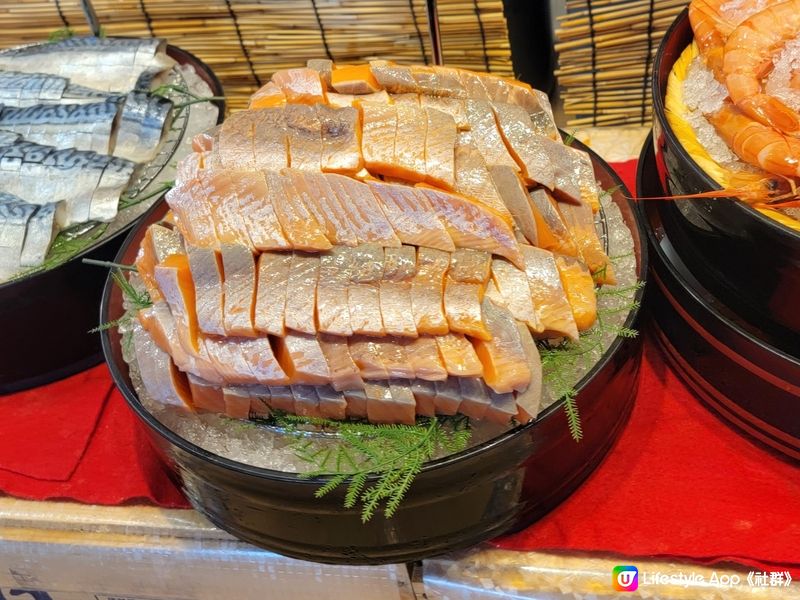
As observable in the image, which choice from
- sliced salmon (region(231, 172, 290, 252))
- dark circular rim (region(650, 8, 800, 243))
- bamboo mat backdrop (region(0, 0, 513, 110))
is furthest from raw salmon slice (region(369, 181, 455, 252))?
bamboo mat backdrop (region(0, 0, 513, 110))

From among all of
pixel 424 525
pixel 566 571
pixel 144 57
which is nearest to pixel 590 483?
pixel 566 571

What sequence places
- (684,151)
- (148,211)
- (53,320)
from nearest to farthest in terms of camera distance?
(684,151) < (148,211) < (53,320)

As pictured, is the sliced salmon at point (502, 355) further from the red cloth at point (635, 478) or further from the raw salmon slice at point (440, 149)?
the red cloth at point (635, 478)

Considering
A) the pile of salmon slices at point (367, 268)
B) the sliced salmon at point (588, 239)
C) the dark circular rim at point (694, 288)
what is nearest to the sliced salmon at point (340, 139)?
the pile of salmon slices at point (367, 268)

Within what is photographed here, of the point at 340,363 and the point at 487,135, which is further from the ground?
the point at 487,135

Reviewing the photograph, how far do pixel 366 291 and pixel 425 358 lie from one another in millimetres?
165

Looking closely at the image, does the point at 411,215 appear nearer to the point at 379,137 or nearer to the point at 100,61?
the point at 379,137

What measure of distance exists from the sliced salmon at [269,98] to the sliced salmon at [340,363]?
1.99 feet

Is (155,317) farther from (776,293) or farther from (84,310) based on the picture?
(776,293)

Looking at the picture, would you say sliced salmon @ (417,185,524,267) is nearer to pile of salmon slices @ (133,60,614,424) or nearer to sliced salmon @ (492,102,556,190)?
pile of salmon slices @ (133,60,614,424)

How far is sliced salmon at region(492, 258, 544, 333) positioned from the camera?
1.42 m

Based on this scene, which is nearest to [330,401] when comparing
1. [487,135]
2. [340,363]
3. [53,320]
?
[340,363]

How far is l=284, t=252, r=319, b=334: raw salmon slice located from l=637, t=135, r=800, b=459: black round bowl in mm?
817

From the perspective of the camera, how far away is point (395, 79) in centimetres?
172
